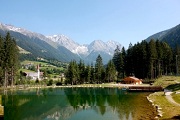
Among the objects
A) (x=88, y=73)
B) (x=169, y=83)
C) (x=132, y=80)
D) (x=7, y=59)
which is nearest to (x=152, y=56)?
(x=132, y=80)

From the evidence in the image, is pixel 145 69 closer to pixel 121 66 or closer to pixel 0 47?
pixel 121 66

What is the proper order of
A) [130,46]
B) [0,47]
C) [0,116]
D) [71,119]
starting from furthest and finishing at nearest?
[130,46]
[0,47]
[71,119]
[0,116]

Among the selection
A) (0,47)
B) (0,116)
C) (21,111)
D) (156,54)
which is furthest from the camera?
(156,54)

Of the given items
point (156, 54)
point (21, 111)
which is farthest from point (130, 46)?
point (21, 111)

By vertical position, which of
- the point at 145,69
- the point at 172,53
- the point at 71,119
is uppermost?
the point at 172,53

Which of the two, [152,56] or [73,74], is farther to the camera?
[73,74]

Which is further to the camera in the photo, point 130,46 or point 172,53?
point 130,46

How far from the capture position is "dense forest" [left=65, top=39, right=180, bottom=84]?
11738 centimetres

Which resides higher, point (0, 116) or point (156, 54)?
point (156, 54)

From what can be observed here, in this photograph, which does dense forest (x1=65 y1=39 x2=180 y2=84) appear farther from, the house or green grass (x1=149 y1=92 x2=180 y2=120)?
green grass (x1=149 y1=92 x2=180 y2=120)

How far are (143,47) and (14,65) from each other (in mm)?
57224

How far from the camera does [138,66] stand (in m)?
122

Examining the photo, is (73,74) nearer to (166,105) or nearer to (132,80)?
(132,80)

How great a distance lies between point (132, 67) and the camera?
127062 millimetres
